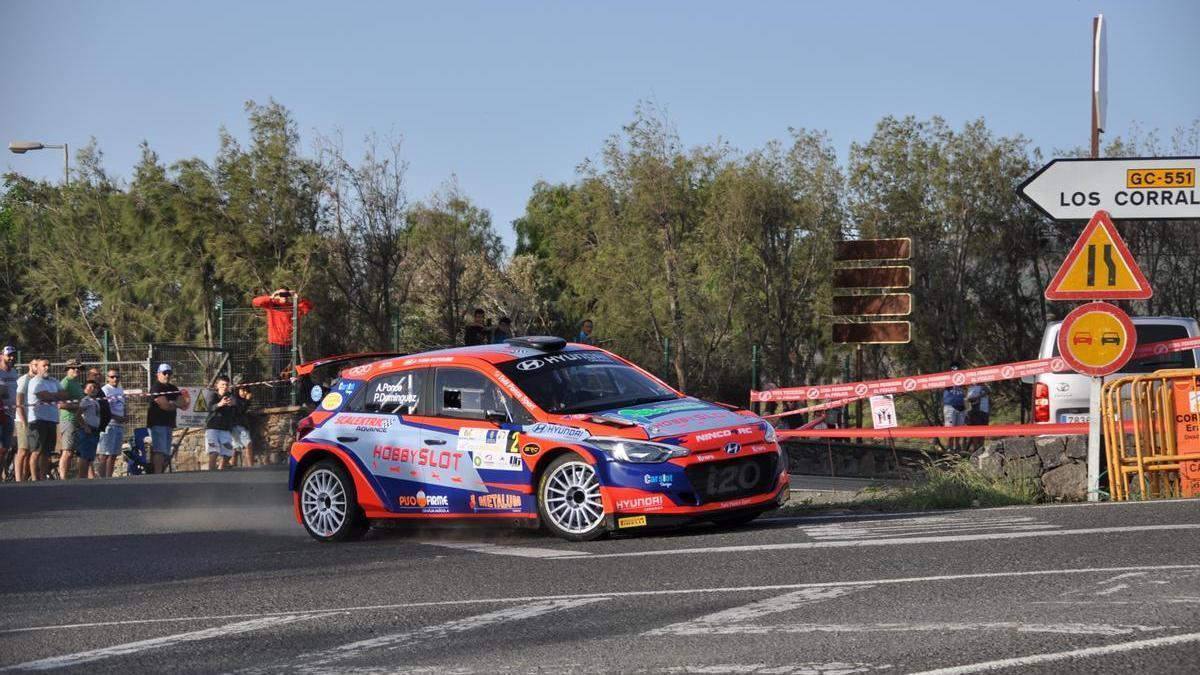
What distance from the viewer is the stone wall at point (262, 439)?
25.8 m

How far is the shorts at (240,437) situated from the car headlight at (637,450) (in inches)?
592

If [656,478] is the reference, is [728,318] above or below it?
above

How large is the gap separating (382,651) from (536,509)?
420 cm

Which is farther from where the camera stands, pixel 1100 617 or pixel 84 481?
pixel 84 481

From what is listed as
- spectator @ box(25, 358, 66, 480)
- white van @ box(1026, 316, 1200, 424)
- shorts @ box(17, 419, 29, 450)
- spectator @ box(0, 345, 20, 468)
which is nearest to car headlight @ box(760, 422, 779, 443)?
white van @ box(1026, 316, 1200, 424)

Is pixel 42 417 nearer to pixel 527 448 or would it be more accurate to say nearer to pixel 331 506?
pixel 331 506

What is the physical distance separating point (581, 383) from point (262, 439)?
15.7 meters

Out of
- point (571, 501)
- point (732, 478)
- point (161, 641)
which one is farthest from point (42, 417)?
point (161, 641)

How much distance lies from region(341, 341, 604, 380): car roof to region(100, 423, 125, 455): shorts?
1129 cm

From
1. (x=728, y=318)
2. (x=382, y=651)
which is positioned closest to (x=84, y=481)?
(x=382, y=651)

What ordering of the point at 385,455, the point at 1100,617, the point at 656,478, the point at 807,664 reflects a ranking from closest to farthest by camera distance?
the point at 807,664 → the point at 1100,617 → the point at 656,478 → the point at 385,455

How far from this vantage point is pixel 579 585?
27.2ft

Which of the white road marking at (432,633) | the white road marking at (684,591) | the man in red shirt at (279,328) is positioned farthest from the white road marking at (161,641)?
the man in red shirt at (279,328)

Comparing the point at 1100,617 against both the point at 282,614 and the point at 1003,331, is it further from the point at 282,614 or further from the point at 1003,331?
the point at 1003,331
